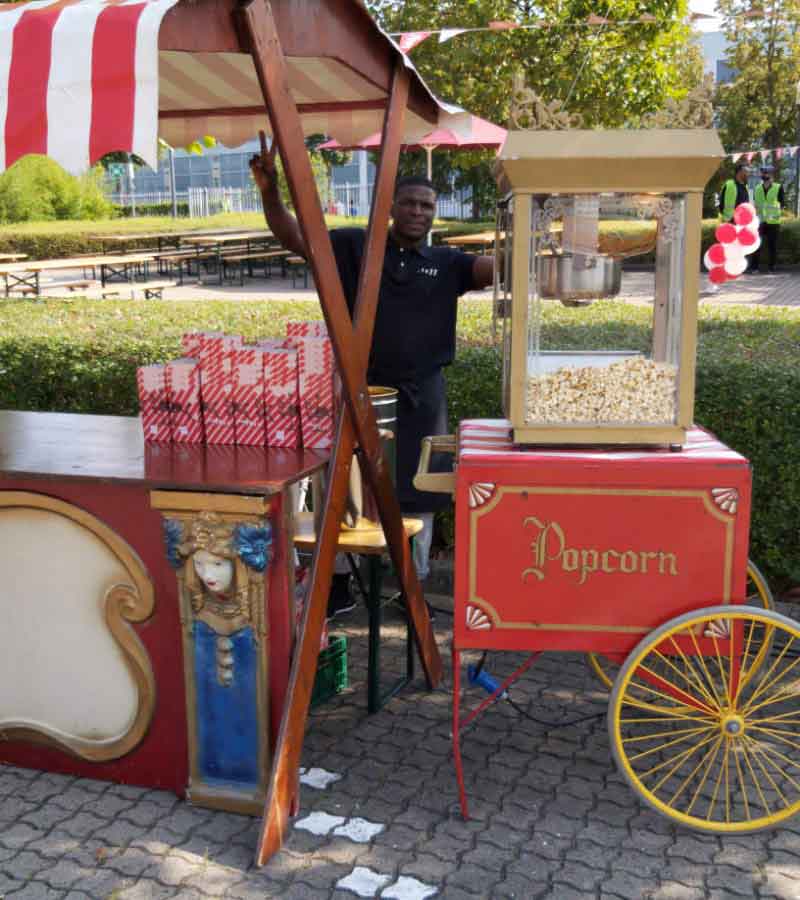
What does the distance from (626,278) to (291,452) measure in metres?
1.17

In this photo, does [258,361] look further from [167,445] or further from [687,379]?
[687,379]

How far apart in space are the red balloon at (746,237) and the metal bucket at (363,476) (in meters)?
1.33

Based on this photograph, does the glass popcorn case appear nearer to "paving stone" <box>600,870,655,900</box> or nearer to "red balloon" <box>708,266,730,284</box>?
"red balloon" <box>708,266,730,284</box>

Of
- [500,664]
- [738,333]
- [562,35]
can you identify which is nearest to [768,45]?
[562,35]

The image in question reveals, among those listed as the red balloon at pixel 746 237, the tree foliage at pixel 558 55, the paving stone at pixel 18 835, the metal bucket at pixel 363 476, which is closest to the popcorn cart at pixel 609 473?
the metal bucket at pixel 363 476

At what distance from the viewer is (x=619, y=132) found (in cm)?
295

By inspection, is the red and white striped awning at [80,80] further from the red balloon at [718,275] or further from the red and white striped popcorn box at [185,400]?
the red balloon at [718,275]

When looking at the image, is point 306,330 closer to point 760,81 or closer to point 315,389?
point 315,389

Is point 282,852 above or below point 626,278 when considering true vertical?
below

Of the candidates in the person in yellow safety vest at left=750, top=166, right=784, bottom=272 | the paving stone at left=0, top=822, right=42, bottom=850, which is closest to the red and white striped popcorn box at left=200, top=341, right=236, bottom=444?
the paving stone at left=0, top=822, right=42, bottom=850

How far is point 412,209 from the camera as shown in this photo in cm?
416

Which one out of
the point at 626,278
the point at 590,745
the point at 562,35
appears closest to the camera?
the point at 626,278

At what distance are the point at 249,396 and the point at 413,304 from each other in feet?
3.23

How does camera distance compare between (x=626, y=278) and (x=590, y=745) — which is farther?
(x=590, y=745)
